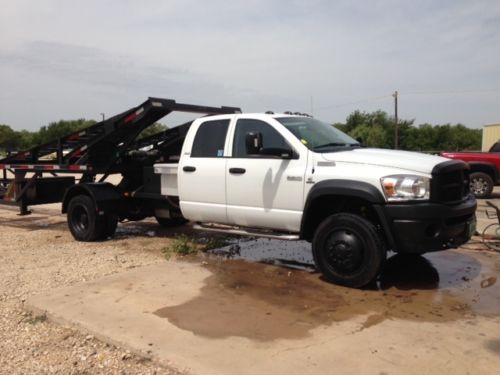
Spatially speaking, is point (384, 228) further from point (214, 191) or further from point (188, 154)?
point (188, 154)

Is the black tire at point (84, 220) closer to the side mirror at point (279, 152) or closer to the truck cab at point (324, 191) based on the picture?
the truck cab at point (324, 191)

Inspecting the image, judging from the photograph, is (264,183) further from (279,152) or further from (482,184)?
(482,184)

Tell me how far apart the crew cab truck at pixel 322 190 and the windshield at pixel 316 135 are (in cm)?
2

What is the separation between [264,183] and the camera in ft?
19.7

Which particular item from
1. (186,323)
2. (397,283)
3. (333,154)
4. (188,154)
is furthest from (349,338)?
(188,154)

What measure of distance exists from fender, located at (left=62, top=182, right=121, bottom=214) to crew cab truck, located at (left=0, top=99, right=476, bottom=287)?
3.95 feet

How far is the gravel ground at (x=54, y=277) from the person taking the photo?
144 inches

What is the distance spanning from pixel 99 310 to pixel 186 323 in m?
0.94

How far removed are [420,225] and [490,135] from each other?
45118 mm

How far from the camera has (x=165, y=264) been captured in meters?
6.46

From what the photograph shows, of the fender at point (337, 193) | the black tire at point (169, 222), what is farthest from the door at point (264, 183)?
the black tire at point (169, 222)

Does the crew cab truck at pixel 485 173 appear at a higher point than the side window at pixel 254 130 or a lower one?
lower

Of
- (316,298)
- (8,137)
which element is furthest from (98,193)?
(8,137)

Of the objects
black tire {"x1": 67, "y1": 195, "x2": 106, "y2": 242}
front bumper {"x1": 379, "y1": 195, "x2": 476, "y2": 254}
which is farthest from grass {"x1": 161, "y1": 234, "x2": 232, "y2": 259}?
front bumper {"x1": 379, "y1": 195, "x2": 476, "y2": 254}
